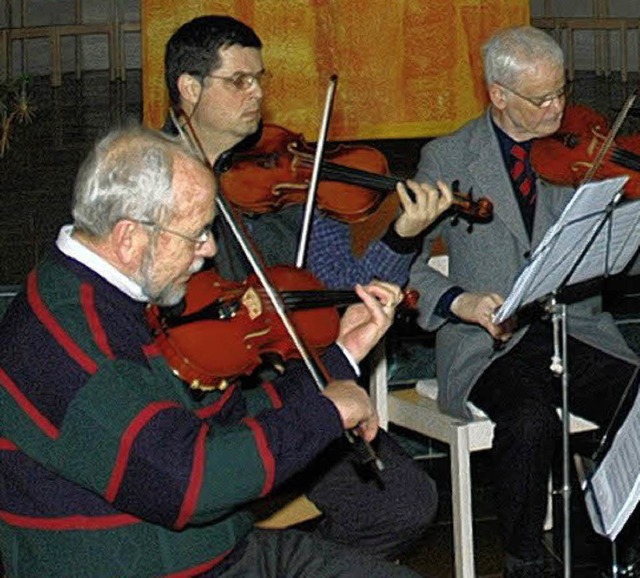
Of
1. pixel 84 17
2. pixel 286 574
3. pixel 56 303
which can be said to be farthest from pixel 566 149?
pixel 84 17

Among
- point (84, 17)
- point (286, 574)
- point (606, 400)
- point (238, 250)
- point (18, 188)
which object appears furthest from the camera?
point (84, 17)

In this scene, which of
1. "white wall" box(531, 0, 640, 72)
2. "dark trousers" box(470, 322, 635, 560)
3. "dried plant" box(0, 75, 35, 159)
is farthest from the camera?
"white wall" box(531, 0, 640, 72)

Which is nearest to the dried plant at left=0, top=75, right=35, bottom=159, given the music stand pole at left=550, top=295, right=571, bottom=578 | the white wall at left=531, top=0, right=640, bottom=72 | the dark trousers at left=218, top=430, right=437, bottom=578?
the white wall at left=531, top=0, right=640, bottom=72

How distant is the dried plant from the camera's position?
7304 millimetres

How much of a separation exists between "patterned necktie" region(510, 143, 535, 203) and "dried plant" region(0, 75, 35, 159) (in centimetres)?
396

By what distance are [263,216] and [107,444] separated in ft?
4.01

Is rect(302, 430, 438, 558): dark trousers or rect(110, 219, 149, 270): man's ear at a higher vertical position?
rect(110, 219, 149, 270): man's ear

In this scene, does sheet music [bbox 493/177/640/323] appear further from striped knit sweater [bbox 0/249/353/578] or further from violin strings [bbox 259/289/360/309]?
striped knit sweater [bbox 0/249/353/578]

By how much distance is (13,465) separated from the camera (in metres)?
2.35

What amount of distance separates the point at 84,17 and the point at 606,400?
6.41 meters

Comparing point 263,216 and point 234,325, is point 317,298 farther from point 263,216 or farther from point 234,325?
point 263,216

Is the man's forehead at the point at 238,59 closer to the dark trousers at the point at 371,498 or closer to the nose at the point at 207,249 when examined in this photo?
the dark trousers at the point at 371,498

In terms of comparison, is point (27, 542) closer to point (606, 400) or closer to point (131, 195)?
point (131, 195)

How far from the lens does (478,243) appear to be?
3.64 meters
